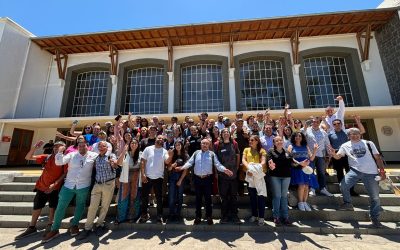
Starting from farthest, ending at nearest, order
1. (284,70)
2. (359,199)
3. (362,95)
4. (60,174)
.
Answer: (284,70) < (362,95) < (359,199) < (60,174)

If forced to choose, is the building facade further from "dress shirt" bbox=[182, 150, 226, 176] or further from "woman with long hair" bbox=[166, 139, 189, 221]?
"dress shirt" bbox=[182, 150, 226, 176]

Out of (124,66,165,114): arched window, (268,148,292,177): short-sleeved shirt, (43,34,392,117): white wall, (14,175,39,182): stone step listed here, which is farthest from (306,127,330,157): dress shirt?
(14,175,39,182): stone step

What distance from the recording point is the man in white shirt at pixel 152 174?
4570 mm

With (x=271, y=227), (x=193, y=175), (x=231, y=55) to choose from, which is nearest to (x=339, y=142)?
(x=271, y=227)

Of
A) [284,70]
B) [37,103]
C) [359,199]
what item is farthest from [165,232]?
[37,103]

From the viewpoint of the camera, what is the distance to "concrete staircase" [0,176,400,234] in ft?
13.5

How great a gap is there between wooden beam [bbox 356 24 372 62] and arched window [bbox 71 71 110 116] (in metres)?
13.0

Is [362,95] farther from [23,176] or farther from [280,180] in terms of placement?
[23,176]

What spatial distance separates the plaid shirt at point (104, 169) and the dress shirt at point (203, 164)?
1.51 meters

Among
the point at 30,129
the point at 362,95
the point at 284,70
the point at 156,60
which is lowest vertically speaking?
the point at 30,129

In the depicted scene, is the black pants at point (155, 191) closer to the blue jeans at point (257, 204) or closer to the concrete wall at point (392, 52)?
the blue jeans at point (257, 204)

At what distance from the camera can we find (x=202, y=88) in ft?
37.0

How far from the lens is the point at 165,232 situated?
→ 14.1 ft

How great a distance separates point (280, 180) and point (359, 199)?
2284 mm
